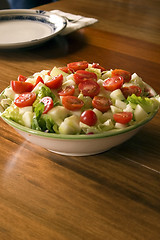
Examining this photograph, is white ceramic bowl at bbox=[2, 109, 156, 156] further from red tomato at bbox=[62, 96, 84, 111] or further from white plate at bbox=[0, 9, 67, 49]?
white plate at bbox=[0, 9, 67, 49]

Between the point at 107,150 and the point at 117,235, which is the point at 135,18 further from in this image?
the point at 117,235

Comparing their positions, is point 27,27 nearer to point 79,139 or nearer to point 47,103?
point 47,103

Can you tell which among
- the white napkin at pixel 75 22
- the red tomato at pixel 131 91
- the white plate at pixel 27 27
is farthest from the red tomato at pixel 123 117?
the white napkin at pixel 75 22

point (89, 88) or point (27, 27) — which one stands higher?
point (89, 88)

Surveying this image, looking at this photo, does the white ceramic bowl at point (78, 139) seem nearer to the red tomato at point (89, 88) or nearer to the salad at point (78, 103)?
the salad at point (78, 103)

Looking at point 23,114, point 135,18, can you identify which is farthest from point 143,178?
point 135,18

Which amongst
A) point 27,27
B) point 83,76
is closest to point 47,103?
point 83,76
